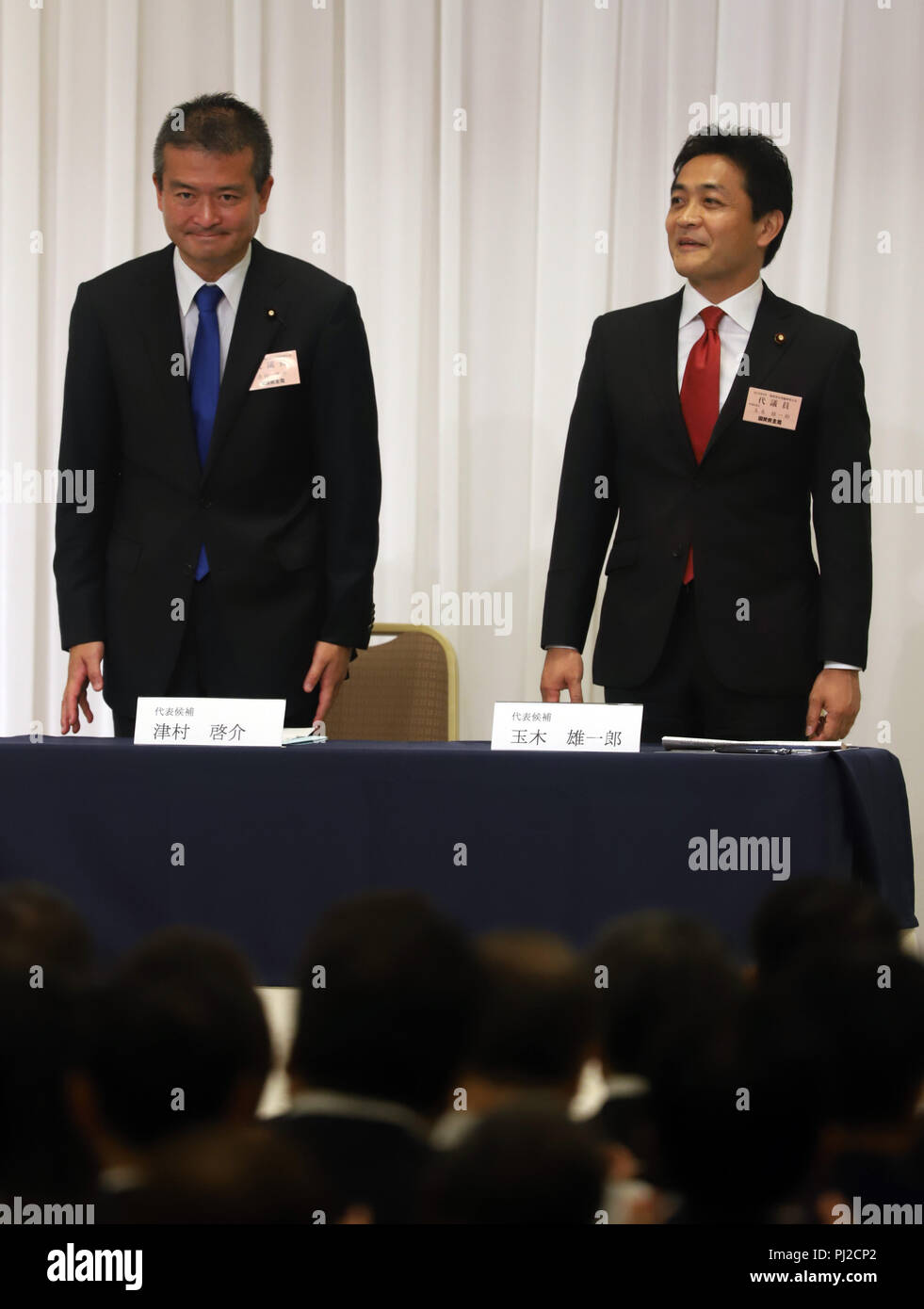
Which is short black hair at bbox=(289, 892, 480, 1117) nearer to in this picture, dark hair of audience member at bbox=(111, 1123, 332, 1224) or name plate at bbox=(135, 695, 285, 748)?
dark hair of audience member at bbox=(111, 1123, 332, 1224)

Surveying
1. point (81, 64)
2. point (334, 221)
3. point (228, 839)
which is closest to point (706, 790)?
point (228, 839)

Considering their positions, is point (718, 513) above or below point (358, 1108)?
above

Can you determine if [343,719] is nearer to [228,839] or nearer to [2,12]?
[228,839]

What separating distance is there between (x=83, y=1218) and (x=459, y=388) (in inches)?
122

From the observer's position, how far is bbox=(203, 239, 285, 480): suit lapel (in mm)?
2156

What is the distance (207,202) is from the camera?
7.28 feet

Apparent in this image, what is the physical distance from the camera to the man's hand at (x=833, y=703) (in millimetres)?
2150

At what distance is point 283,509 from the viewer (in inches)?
86.8

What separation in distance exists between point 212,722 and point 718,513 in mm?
986

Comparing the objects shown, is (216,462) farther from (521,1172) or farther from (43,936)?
(521,1172)

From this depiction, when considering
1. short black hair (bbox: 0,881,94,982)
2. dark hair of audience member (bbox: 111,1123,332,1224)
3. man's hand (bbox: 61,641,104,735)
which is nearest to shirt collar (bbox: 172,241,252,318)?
man's hand (bbox: 61,641,104,735)

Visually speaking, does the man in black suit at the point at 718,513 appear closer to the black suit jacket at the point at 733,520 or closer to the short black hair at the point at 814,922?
the black suit jacket at the point at 733,520

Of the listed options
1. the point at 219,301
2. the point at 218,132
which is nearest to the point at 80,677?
the point at 219,301

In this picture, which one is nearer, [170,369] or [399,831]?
[399,831]
